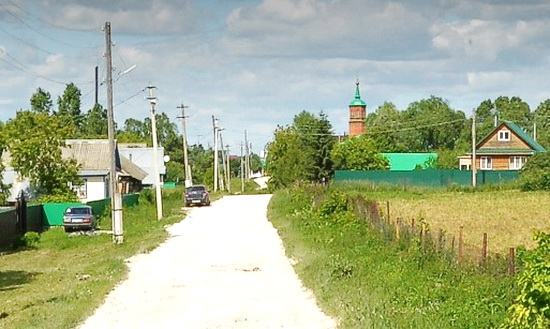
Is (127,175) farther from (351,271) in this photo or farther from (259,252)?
(351,271)

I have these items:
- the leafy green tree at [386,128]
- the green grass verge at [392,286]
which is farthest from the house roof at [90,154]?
the leafy green tree at [386,128]

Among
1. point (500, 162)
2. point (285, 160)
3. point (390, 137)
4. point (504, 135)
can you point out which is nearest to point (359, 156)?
point (285, 160)

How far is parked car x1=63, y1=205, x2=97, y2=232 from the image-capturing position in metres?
45.7

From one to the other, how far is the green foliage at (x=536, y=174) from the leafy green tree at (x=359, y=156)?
25.8m

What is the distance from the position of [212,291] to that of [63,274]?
7950mm

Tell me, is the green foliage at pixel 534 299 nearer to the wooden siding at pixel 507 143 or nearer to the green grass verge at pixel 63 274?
the green grass verge at pixel 63 274

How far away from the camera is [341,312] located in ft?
46.2

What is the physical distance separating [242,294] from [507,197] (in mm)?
36413

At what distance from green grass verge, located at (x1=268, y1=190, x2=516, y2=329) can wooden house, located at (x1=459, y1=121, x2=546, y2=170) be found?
67.6 meters

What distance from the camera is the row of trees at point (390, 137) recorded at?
79875mm

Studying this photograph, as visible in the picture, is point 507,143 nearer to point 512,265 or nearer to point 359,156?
point 359,156

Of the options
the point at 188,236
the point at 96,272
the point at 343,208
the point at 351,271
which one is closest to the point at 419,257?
the point at 351,271

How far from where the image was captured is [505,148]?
294ft

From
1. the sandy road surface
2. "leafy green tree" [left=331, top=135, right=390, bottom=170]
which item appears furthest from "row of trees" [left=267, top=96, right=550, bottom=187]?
the sandy road surface
